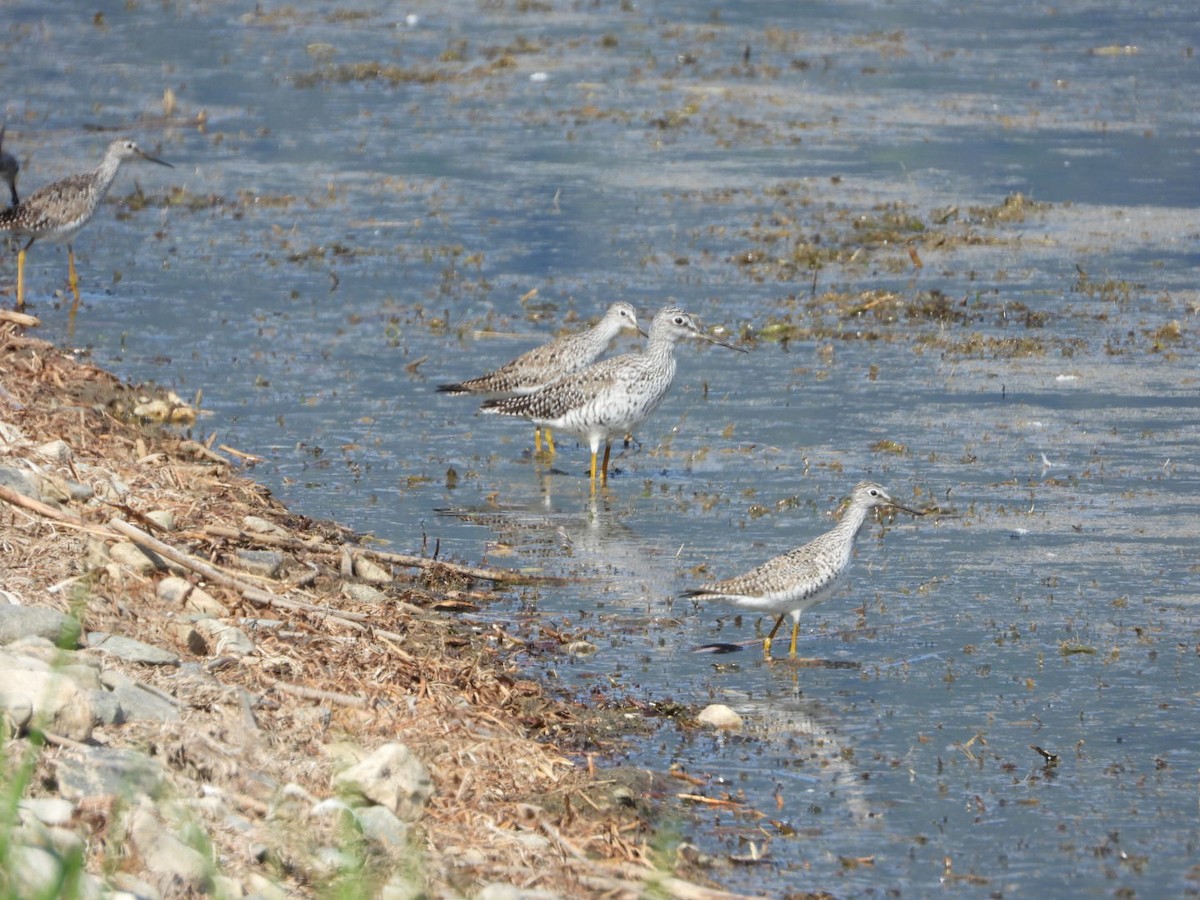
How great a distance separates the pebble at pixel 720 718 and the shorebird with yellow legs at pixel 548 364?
5.43 m

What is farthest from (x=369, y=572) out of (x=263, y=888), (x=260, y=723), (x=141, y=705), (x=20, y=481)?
(x=263, y=888)

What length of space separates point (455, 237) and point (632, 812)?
12821mm

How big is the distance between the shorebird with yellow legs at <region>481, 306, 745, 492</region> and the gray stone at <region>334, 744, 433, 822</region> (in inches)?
237

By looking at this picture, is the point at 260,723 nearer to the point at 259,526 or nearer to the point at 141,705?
the point at 141,705

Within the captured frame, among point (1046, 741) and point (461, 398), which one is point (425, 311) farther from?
point (1046, 741)

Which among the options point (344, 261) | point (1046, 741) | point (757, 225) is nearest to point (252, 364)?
point (344, 261)

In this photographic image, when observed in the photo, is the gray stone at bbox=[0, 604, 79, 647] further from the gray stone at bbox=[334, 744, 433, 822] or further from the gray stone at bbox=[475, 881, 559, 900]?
the gray stone at bbox=[475, 881, 559, 900]

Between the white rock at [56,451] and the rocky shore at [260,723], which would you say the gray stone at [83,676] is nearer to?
the rocky shore at [260,723]

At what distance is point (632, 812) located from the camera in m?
7.68

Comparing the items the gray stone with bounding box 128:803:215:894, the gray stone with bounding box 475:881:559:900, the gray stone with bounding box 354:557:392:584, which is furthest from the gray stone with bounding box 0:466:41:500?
the gray stone with bounding box 475:881:559:900

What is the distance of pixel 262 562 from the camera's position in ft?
31.9

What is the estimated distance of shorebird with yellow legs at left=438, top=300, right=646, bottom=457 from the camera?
14.4m

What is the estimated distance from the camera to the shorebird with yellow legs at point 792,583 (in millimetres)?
9758

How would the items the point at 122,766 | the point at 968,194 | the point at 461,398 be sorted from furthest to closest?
the point at 968,194, the point at 461,398, the point at 122,766
